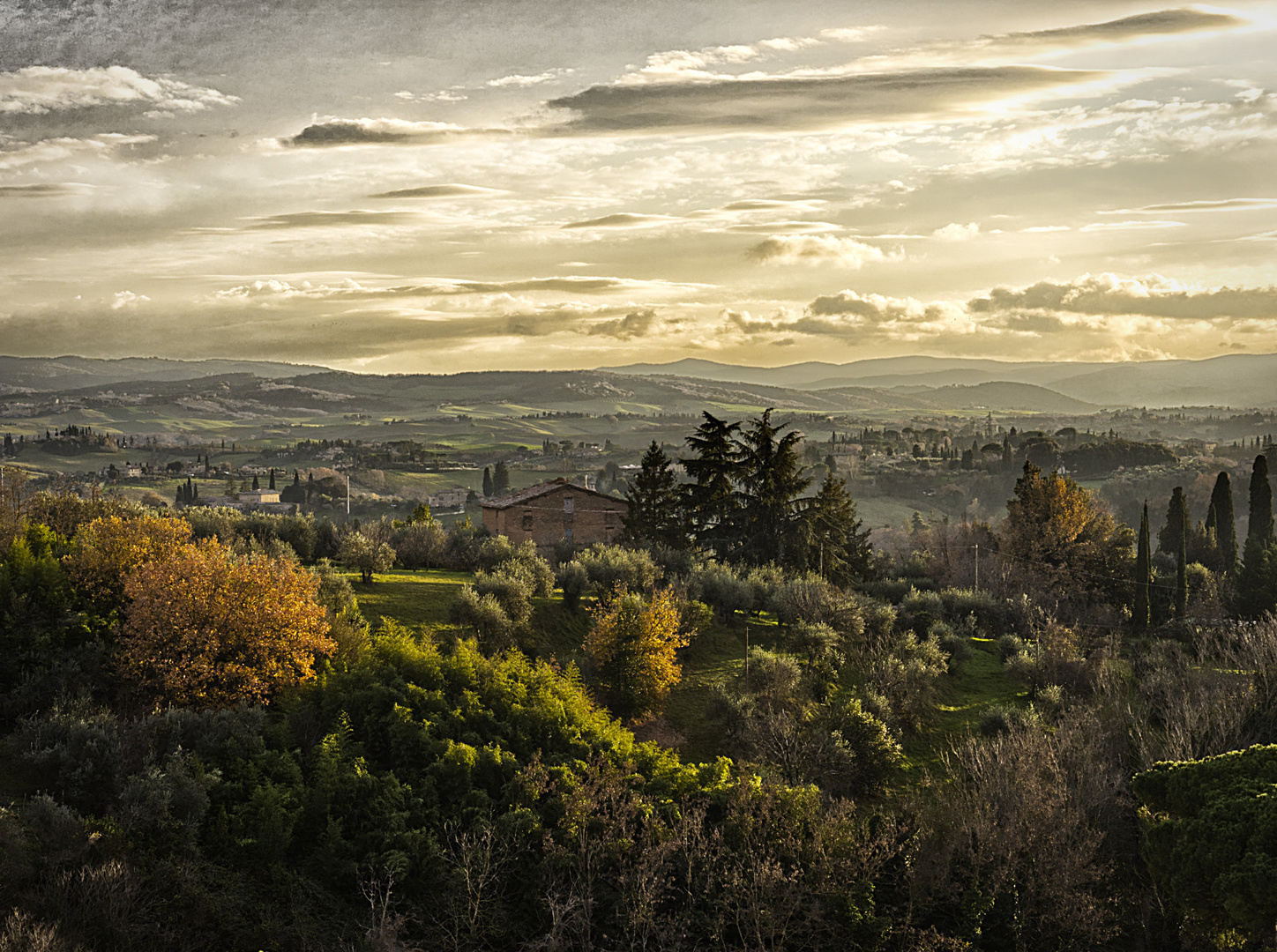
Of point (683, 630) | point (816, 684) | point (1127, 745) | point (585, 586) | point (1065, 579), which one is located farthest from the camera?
point (1065, 579)

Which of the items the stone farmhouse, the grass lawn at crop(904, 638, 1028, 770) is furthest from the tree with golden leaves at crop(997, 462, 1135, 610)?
the stone farmhouse

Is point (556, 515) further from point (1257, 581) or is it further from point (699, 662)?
point (1257, 581)

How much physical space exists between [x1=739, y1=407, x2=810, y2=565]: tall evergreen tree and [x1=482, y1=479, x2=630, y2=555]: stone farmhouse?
33.8 ft

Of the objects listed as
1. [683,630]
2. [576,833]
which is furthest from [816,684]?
[576,833]

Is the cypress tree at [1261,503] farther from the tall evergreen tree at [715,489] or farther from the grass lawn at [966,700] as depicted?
the tall evergreen tree at [715,489]

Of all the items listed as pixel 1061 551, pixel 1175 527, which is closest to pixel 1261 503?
pixel 1175 527

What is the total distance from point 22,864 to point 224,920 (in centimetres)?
314

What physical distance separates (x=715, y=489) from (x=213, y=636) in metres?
33.8

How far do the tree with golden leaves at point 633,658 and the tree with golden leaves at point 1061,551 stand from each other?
30.3 metres

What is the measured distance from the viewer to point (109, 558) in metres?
26.0

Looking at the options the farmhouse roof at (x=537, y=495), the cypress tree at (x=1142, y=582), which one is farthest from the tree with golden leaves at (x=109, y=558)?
the cypress tree at (x=1142, y=582)

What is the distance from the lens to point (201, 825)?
18.4 m

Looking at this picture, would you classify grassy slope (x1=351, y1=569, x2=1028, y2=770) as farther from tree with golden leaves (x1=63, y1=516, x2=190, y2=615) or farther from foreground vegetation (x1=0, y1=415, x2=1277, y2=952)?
tree with golden leaves (x1=63, y1=516, x2=190, y2=615)

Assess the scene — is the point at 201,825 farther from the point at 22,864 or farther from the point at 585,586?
the point at 585,586
